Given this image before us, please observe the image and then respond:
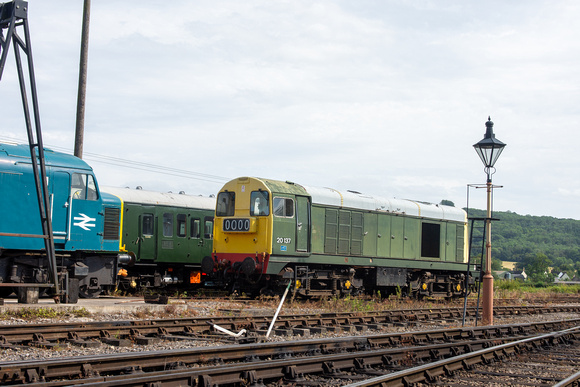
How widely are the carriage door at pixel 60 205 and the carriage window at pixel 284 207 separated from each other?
579 cm

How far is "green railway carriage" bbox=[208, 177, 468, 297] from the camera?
17.9m

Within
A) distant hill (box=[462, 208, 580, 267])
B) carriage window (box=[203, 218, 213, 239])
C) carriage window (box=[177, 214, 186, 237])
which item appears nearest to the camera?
carriage window (box=[177, 214, 186, 237])

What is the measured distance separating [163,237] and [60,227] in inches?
261

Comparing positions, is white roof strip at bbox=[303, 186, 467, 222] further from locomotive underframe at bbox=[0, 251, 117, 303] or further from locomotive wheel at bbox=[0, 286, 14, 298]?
locomotive wheel at bbox=[0, 286, 14, 298]

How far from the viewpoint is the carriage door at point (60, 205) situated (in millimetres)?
14469

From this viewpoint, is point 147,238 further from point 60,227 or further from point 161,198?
point 60,227

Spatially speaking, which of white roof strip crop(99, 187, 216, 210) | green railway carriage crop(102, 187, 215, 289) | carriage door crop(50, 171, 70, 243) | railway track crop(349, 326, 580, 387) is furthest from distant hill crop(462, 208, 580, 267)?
railway track crop(349, 326, 580, 387)

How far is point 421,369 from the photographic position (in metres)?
7.52

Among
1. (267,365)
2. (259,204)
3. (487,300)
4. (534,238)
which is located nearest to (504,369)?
(267,365)

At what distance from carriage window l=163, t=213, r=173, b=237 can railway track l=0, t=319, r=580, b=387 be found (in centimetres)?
1217

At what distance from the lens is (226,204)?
19.2 meters

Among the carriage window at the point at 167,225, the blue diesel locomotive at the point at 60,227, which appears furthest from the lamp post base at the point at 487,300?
the carriage window at the point at 167,225

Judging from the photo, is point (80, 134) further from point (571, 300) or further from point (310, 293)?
point (571, 300)

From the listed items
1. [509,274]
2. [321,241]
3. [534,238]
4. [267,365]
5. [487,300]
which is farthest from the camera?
[534,238]
